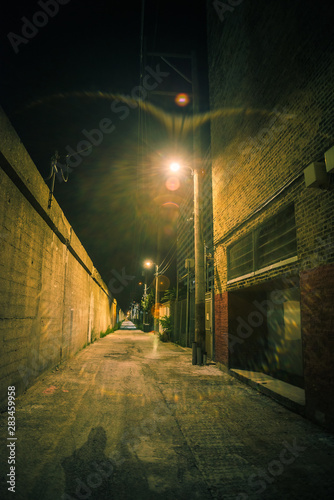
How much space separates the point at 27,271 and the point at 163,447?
15.1ft

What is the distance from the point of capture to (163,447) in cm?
403

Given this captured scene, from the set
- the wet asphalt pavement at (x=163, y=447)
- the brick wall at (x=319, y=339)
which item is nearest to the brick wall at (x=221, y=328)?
the wet asphalt pavement at (x=163, y=447)

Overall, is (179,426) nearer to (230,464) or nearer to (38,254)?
(230,464)

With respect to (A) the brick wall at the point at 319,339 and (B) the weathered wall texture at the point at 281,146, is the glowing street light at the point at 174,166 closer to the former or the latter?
(B) the weathered wall texture at the point at 281,146

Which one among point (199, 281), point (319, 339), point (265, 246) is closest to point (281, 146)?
point (265, 246)

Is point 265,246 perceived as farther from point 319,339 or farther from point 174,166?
point 174,166

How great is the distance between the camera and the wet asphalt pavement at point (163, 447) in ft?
9.99

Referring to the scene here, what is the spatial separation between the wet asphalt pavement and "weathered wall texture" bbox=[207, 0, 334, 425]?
1.20m

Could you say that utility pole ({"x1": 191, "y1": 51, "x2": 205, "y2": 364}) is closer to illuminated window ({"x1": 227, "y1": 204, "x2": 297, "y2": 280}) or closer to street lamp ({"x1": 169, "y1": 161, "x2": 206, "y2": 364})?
street lamp ({"x1": 169, "y1": 161, "x2": 206, "y2": 364})

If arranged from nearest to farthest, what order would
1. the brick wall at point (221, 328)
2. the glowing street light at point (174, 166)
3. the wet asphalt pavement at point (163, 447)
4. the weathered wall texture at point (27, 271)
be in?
the wet asphalt pavement at point (163, 447) → the weathered wall texture at point (27, 271) → the brick wall at point (221, 328) → the glowing street light at point (174, 166)

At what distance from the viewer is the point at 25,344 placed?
6.74 meters

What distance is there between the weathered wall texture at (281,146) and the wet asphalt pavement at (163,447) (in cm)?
120

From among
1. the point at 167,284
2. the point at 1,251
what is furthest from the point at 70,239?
the point at 167,284

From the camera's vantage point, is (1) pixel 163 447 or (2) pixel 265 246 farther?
(2) pixel 265 246
